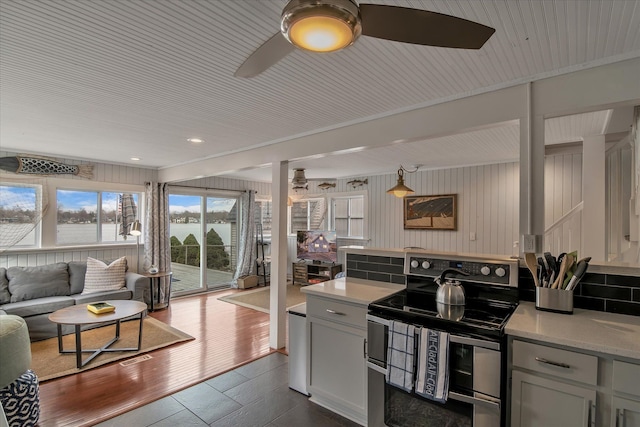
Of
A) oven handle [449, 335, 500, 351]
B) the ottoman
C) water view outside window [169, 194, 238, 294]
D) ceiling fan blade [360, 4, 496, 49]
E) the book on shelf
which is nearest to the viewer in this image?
ceiling fan blade [360, 4, 496, 49]

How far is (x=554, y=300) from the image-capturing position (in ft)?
5.98

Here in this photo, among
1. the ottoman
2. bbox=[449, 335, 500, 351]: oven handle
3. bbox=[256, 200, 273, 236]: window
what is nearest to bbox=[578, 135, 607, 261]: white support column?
bbox=[449, 335, 500, 351]: oven handle

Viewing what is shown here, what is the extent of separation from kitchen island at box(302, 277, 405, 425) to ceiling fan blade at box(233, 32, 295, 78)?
1.52m

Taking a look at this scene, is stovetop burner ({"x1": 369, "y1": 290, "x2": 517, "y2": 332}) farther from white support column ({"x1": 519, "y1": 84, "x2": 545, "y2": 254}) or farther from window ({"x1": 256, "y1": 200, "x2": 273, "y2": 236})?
window ({"x1": 256, "y1": 200, "x2": 273, "y2": 236})

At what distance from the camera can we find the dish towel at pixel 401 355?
69.9 inches

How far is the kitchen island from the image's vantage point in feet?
7.06

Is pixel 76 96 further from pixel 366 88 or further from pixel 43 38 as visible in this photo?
pixel 366 88

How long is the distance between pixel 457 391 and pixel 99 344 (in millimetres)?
3890

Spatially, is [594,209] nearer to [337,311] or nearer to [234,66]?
[337,311]

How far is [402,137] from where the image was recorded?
103 inches

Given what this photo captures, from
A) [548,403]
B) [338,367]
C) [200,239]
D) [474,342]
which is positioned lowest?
[338,367]

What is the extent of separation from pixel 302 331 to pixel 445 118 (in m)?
2.02

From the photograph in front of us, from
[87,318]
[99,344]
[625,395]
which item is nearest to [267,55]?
[625,395]

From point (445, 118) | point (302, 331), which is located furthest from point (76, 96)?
point (445, 118)
